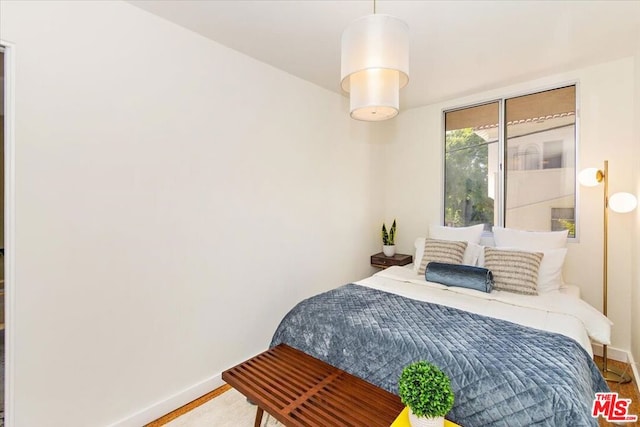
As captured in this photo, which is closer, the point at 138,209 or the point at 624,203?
the point at 138,209

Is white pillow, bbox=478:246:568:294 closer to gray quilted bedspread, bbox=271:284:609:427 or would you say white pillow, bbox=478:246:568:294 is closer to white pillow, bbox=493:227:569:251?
white pillow, bbox=493:227:569:251

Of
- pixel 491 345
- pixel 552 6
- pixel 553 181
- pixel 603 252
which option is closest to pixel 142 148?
pixel 491 345

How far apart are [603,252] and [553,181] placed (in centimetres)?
76

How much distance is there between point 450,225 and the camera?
370 cm

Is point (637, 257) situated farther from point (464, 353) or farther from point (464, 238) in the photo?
point (464, 353)

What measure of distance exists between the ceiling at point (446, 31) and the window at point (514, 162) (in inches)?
16.6

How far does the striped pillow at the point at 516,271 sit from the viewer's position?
2434 millimetres

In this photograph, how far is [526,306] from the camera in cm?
217

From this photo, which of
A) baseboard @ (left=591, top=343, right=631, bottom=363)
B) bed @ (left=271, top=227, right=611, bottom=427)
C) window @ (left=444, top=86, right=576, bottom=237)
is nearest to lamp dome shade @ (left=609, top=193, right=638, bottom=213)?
window @ (left=444, top=86, right=576, bottom=237)

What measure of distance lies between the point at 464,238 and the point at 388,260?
959 mm

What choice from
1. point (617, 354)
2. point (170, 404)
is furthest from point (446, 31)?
point (170, 404)

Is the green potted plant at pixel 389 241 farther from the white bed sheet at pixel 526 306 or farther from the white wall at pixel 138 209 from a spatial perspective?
the white wall at pixel 138 209

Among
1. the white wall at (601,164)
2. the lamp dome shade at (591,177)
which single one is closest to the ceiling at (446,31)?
the white wall at (601,164)

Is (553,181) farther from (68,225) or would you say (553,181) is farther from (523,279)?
(68,225)
